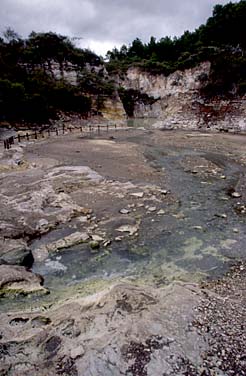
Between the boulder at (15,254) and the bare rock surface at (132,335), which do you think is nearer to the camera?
the bare rock surface at (132,335)

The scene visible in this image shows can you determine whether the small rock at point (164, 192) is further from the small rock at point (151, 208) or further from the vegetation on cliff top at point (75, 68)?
the vegetation on cliff top at point (75, 68)

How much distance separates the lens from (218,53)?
5097cm

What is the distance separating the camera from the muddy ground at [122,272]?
5.49 m

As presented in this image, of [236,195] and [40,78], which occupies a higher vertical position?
[40,78]

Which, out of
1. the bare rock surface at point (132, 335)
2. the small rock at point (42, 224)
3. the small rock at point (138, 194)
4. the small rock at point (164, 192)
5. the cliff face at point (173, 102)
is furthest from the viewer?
the cliff face at point (173, 102)

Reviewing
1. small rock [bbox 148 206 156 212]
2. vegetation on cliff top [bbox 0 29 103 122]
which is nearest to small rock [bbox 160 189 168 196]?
small rock [bbox 148 206 156 212]

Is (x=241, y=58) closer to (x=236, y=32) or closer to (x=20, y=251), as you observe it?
(x=236, y=32)

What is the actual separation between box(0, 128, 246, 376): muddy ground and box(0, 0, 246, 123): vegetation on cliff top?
2428 centimetres

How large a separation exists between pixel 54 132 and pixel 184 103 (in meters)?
24.4

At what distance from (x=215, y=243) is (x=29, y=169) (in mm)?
14000

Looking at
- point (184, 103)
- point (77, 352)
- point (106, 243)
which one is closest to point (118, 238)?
point (106, 243)

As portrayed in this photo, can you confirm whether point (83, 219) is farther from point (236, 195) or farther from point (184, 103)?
point (184, 103)

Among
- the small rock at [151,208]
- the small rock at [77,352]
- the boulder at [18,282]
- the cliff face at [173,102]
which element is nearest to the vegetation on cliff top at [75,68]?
the cliff face at [173,102]

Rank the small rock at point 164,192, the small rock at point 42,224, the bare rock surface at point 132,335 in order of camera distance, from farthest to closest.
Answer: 1. the small rock at point 164,192
2. the small rock at point 42,224
3. the bare rock surface at point 132,335
